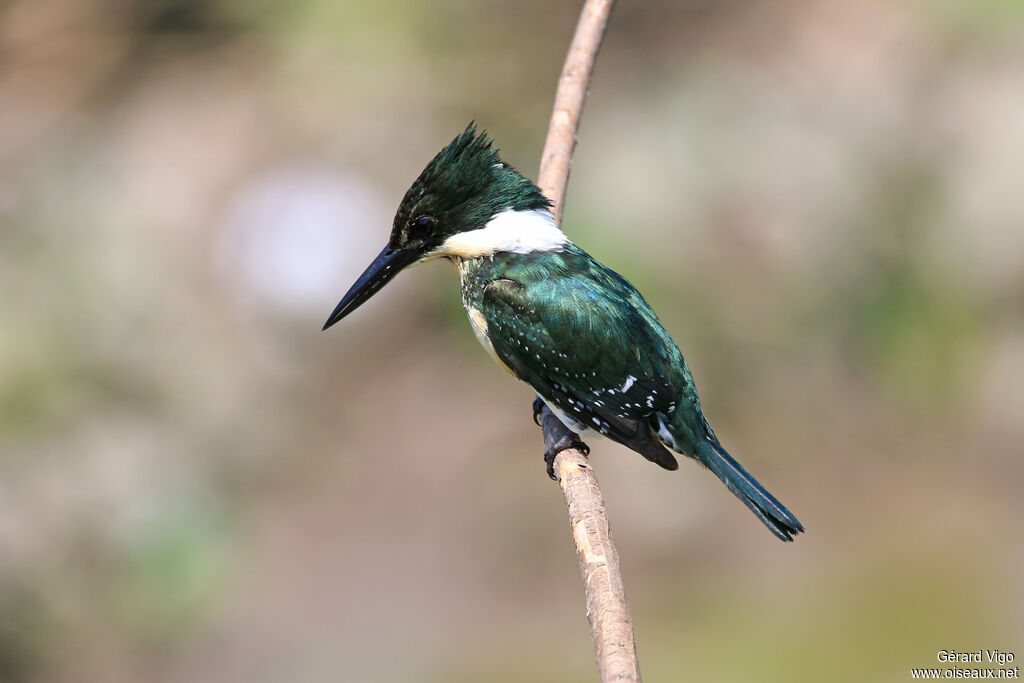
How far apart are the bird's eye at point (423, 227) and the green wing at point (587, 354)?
8.6 inches

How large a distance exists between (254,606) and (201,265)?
1.85 m

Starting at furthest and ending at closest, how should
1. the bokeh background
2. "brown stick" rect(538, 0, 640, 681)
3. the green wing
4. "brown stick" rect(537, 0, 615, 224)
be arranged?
1. the bokeh background
2. "brown stick" rect(537, 0, 615, 224)
3. the green wing
4. "brown stick" rect(538, 0, 640, 681)

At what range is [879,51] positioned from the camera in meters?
6.78

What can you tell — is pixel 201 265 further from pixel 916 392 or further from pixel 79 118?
pixel 916 392

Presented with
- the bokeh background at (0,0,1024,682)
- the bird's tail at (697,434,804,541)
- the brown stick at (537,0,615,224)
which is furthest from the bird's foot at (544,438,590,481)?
the bokeh background at (0,0,1024,682)

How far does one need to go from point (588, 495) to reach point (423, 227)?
956 millimetres

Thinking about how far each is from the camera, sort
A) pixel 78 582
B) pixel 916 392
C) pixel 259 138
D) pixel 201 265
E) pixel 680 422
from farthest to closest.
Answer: pixel 259 138
pixel 201 265
pixel 916 392
pixel 78 582
pixel 680 422

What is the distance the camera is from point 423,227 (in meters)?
3.07

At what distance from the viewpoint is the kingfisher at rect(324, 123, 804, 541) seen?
2988 mm

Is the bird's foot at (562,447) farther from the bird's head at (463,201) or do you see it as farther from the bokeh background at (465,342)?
the bokeh background at (465,342)

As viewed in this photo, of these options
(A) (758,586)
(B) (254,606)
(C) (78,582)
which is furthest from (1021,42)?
(C) (78,582)

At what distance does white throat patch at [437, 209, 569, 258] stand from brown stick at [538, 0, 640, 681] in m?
0.09

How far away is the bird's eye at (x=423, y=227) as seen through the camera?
3051 mm

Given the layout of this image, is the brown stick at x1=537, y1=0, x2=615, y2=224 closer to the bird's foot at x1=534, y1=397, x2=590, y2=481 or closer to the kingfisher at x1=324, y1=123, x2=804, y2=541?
the kingfisher at x1=324, y1=123, x2=804, y2=541
